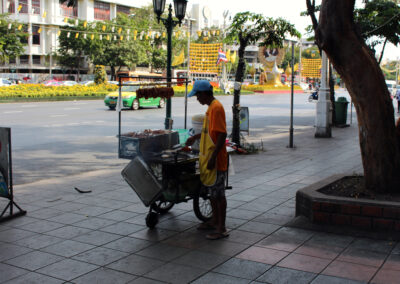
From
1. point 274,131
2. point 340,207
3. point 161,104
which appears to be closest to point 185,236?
point 340,207

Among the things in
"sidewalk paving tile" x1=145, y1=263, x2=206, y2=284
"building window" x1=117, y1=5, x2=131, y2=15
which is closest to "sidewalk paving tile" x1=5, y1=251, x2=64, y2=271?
"sidewalk paving tile" x1=145, y1=263, x2=206, y2=284

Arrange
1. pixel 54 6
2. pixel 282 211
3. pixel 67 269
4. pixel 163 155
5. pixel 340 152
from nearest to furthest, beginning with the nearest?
pixel 67 269 → pixel 163 155 → pixel 282 211 → pixel 340 152 → pixel 54 6

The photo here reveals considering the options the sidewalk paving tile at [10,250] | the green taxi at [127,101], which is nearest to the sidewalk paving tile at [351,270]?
the sidewalk paving tile at [10,250]

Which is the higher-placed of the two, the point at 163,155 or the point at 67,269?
the point at 163,155

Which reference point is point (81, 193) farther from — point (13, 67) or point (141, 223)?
point (13, 67)

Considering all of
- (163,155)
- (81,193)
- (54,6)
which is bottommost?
(81,193)

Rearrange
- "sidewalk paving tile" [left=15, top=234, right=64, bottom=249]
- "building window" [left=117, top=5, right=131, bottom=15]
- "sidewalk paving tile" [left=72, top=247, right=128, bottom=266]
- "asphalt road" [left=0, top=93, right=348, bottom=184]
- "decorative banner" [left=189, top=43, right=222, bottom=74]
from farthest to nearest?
1. "building window" [left=117, top=5, right=131, bottom=15]
2. "decorative banner" [left=189, top=43, right=222, bottom=74]
3. "asphalt road" [left=0, top=93, right=348, bottom=184]
4. "sidewalk paving tile" [left=15, top=234, right=64, bottom=249]
5. "sidewalk paving tile" [left=72, top=247, right=128, bottom=266]

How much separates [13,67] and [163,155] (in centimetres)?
6377

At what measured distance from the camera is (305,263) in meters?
4.46

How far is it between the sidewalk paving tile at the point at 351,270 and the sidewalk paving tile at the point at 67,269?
84.2 inches

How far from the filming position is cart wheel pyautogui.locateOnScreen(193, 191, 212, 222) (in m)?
5.76

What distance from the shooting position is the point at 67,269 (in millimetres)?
4359

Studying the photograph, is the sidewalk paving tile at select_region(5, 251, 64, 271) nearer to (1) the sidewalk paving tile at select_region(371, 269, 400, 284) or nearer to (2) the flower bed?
(1) the sidewalk paving tile at select_region(371, 269, 400, 284)

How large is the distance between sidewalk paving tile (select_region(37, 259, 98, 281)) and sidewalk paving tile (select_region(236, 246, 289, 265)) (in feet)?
4.77
